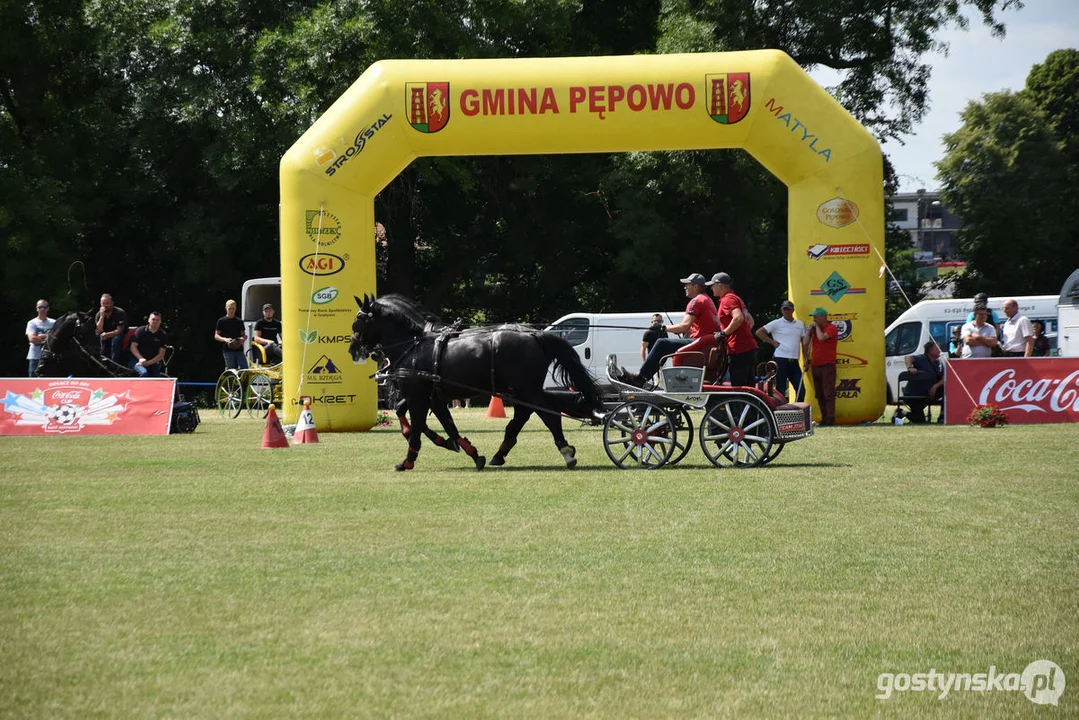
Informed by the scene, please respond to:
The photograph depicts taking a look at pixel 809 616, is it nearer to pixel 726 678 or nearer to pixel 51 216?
pixel 726 678

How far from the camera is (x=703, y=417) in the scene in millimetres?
12992

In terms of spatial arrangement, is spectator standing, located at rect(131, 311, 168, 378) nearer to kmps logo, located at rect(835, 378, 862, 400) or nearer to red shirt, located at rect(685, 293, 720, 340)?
kmps logo, located at rect(835, 378, 862, 400)

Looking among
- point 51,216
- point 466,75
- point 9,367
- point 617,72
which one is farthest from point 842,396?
point 9,367

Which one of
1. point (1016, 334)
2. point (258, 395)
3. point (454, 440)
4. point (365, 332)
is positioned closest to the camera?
point (454, 440)

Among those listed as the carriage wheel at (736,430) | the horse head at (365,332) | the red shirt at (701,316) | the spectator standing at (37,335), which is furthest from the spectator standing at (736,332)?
the spectator standing at (37,335)

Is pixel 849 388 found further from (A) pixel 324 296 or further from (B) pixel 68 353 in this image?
(B) pixel 68 353

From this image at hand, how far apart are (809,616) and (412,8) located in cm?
2448

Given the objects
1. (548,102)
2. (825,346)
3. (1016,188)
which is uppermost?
(1016,188)

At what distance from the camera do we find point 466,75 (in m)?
A: 18.9

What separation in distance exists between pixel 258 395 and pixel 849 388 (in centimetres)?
998

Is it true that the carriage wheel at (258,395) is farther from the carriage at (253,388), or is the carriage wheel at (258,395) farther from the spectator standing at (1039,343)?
the spectator standing at (1039,343)

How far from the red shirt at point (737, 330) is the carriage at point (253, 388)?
10.2 m

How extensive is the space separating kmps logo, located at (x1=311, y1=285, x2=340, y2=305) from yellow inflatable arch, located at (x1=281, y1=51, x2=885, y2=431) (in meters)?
0.02

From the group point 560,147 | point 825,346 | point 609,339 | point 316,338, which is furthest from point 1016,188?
point 316,338
